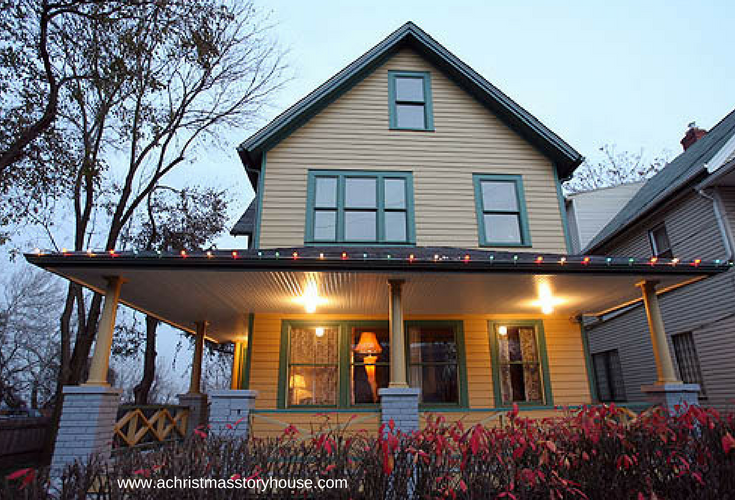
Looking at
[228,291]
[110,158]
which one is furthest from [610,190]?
[110,158]

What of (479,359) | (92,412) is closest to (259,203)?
(92,412)

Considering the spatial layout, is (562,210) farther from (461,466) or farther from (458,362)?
(461,466)

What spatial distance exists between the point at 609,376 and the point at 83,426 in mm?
15185

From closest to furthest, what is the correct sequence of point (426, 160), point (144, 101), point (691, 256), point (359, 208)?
point (359, 208)
point (426, 160)
point (691, 256)
point (144, 101)

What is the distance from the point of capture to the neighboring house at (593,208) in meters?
16.2

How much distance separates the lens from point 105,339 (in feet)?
20.6

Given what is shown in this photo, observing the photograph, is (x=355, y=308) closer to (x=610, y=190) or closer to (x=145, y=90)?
(x=145, y=90)

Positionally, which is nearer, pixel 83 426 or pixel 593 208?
pixel 83 426

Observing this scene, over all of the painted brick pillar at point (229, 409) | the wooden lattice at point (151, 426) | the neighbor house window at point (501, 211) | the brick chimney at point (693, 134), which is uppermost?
the brick chimney at point (693, 134)

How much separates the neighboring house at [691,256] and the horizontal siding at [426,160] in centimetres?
355

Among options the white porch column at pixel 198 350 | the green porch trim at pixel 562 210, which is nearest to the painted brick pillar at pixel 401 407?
the green porch trim at pixel 562 210

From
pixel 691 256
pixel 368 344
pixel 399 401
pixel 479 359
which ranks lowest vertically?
pixel 399 401

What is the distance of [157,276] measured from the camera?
6484mm

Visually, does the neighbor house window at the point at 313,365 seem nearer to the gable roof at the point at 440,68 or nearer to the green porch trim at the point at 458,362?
the green porch trim at the point at 458,362
